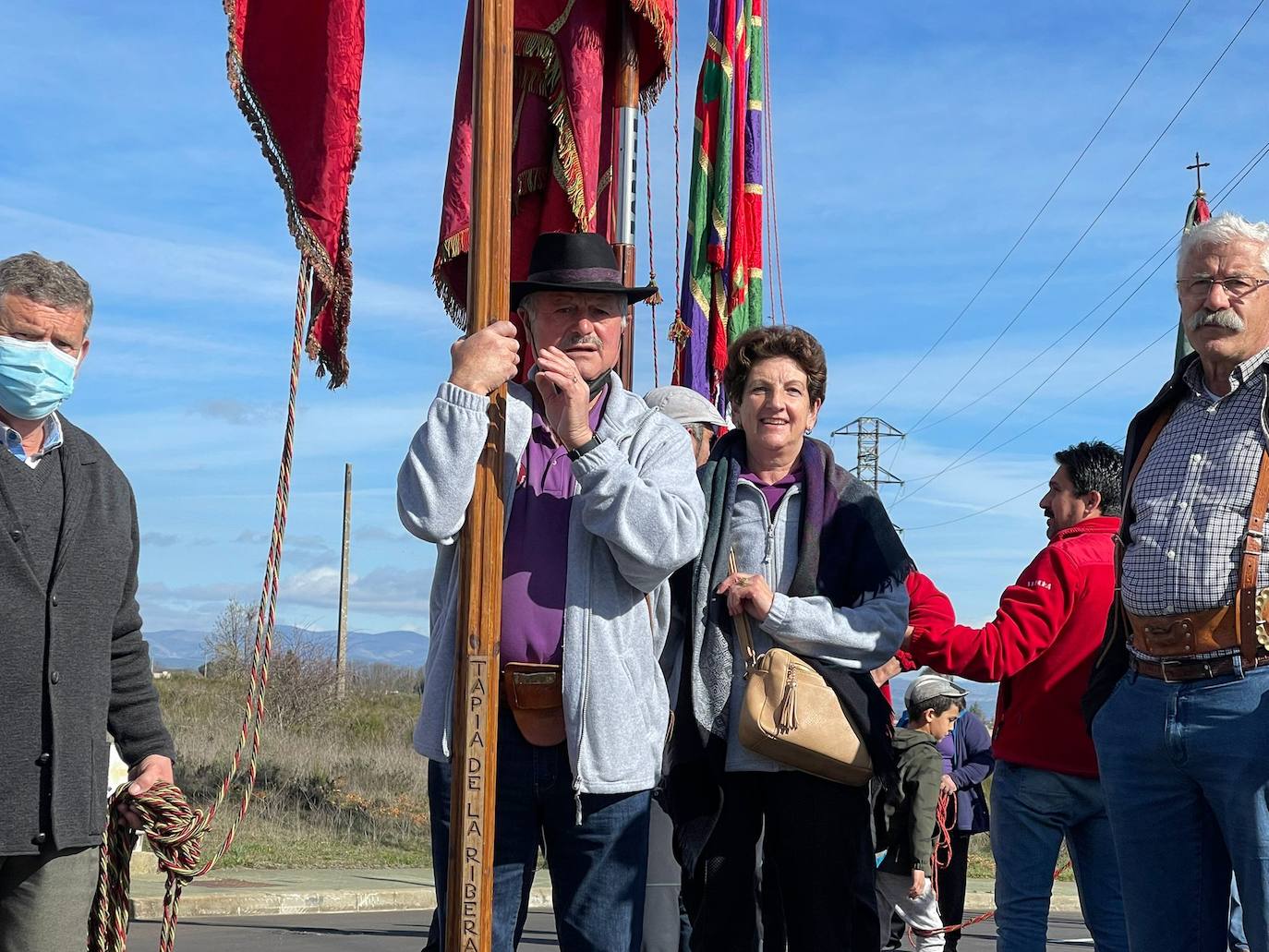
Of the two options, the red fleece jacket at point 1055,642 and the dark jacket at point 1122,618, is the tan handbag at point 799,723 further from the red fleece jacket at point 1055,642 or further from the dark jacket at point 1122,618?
the red fleece jacket at point 1055,642

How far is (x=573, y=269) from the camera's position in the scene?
3.59 metres

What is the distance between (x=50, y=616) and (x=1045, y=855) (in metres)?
3.28

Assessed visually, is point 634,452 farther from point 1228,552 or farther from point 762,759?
point 1228,552

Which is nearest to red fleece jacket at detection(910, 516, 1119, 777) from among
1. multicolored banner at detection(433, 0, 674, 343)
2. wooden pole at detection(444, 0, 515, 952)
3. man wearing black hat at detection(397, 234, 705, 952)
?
man wearing black hat at detection(397, 234, 705, 952)

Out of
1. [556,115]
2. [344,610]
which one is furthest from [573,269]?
[344,610]

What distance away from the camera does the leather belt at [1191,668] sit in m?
3.36

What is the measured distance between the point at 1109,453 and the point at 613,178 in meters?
2.08

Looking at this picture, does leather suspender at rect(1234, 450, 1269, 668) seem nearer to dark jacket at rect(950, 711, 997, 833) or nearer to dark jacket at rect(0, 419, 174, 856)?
dark jacket at rect(0, 419, 174, 856)

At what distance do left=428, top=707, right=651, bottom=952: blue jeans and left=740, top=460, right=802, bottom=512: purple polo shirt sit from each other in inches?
39.6

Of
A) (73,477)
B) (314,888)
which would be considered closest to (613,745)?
(73,477)

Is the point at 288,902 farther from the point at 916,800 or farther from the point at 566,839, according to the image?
the point at 566,839

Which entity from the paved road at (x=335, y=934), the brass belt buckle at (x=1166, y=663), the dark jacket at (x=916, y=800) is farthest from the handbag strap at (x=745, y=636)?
the paved road at (x=335, y=934)

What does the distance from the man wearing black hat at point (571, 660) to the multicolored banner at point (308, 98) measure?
0.63m

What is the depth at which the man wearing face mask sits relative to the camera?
310 cm
